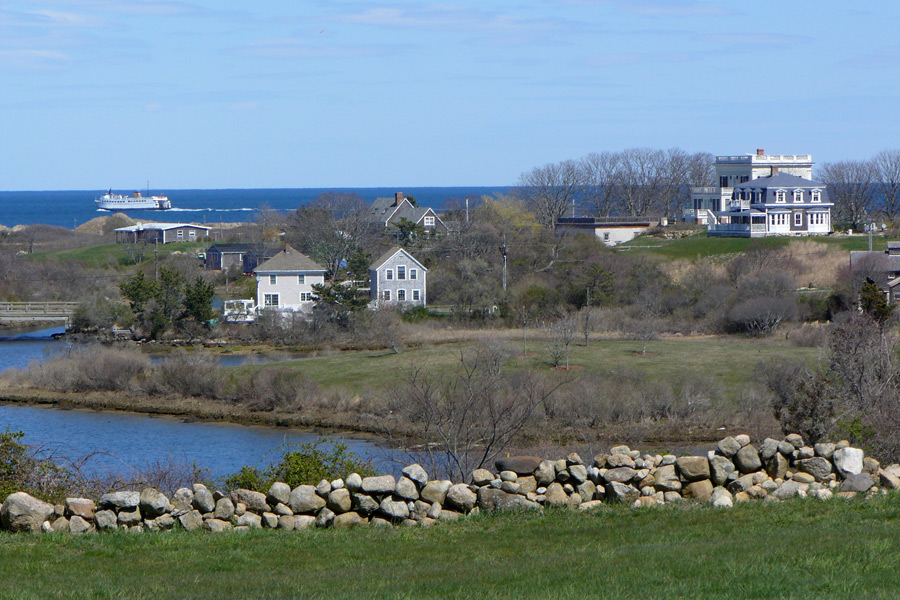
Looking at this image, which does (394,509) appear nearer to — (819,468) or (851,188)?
(819,468)

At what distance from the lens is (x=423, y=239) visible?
8712 centimetres

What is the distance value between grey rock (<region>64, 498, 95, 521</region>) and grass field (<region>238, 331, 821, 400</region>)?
29.2m

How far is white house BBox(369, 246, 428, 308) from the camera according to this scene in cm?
6925

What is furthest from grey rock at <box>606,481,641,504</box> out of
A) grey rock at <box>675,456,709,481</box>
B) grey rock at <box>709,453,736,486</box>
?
grey rock at <box>709,453,736,486</box>

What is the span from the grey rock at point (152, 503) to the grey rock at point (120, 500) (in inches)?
3.5

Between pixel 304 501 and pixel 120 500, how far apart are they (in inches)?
92.2

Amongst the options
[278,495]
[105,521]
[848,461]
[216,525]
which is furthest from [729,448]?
[105,521]

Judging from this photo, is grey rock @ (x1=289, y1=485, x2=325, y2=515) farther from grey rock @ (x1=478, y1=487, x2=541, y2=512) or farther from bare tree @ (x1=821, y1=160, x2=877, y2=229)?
bare tree @ (x1=821, y1=160, x2=877, y2=229)

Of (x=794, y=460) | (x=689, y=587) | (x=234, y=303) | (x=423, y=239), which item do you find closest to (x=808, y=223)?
(x=423, y=239)

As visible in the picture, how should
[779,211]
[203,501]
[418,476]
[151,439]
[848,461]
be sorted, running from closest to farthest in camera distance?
1. [203,501]
2. [418,476]
3. [848,461]
4. [151,439]
5. [779,211]

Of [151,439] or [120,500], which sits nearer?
[120,500]

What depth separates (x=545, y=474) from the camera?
14.4 metres

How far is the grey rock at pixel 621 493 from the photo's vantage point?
14.2 m

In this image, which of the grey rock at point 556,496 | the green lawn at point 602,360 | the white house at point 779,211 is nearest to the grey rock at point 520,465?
the grey rock at point 556,496
